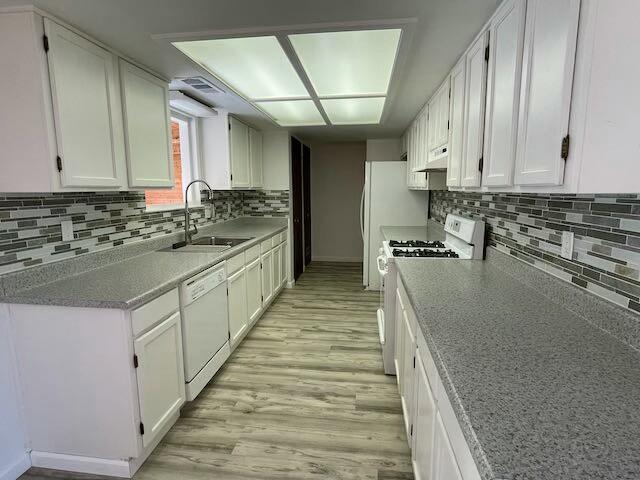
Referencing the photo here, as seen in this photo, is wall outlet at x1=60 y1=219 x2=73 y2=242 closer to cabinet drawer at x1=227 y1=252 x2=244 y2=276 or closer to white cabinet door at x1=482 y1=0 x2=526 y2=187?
cabinet drawer at x1=227 y1=252 x2=244 y2=276

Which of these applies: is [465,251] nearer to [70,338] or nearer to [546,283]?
[546,283]

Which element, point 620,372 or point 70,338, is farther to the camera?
point 70,338

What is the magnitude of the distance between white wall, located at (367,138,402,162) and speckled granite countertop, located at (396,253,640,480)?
4.13 meters

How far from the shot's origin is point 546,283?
4.92 feet

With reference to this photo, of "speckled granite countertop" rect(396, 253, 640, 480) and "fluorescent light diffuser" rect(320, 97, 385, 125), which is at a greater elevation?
"fluorescent light diffuser" rect(320, 97, 385, 125)

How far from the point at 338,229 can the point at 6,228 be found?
5.06 m

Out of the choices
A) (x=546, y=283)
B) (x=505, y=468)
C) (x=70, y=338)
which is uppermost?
(x=546, y=283)

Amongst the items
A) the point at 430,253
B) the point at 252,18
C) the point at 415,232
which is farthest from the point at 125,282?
the point at 415,232

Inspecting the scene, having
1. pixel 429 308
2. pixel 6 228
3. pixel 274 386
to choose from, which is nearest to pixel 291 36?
pixel 429 308

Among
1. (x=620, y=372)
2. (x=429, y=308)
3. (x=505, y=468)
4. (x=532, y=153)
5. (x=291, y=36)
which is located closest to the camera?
(x=505, y=468)

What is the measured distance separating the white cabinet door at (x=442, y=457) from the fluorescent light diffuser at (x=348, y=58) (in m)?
1.74

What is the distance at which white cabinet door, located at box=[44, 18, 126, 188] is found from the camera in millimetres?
1579

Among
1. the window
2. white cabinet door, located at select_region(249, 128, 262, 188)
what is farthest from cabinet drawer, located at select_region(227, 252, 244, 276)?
white cabinet door, located at select_region(249, 128, 262, 188)

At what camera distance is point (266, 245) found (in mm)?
3750
